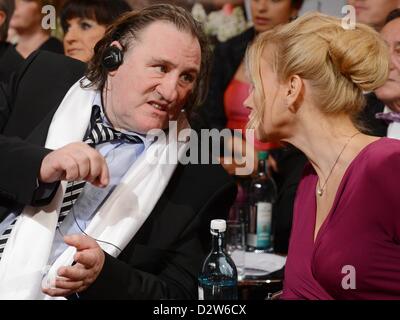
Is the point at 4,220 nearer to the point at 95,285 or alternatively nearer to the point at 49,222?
the point at 49,222

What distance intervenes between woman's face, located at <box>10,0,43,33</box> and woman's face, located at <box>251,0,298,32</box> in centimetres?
74

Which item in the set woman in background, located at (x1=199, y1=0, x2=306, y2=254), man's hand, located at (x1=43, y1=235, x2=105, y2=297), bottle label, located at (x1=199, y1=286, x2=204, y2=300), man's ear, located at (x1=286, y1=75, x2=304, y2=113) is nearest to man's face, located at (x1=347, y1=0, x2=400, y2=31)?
woman in background, located at (x1=199, y1=0, x2=306, y2=254)

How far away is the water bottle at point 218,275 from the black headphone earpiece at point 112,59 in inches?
17.3

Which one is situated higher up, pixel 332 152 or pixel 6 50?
pixel 6 50

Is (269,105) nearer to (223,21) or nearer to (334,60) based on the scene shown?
(334,60)

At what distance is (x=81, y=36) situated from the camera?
204 cm

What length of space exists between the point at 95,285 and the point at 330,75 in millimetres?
608

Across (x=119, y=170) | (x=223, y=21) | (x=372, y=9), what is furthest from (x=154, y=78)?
(x=223, y=21)

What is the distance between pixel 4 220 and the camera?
4.77 feet

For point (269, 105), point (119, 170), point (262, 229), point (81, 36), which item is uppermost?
point (81, 36)

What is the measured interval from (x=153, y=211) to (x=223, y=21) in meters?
1.17

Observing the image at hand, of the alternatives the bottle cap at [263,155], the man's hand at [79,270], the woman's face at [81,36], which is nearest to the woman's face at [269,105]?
the man's hand at [79,270]

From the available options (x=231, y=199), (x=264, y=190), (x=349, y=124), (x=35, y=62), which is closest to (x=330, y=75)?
(x=349, y=124)

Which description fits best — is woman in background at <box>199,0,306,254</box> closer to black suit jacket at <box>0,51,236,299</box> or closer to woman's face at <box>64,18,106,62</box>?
woman's face at <box>64,18,106,62</box>
